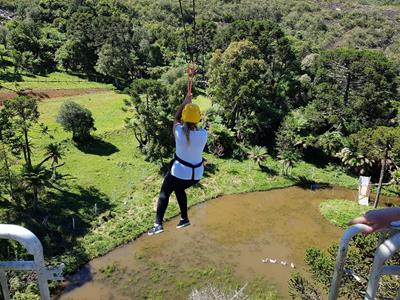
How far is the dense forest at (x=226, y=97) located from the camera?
25969 mm

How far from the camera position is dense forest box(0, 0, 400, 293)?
85.2ft

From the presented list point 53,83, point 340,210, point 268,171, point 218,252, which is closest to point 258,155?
point 268,171

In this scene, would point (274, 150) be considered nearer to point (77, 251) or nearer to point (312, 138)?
point (312, 138)

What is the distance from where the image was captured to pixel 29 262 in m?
3.27

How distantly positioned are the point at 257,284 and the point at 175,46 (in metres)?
43.6

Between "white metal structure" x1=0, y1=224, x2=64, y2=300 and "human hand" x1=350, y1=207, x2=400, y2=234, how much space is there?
2.35 m

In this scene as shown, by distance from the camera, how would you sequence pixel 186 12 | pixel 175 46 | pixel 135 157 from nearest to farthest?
pixel 135 157, pixel 175 46, pixel 186 12

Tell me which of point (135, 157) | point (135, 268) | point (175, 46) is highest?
point (175, 46)

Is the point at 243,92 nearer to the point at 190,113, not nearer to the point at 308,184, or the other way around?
the point at 308,184

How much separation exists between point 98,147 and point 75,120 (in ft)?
8.68

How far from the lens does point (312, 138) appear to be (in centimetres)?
3369

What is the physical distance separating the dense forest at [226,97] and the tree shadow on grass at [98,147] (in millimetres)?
381

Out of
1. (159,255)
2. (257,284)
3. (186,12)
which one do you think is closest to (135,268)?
(159,255)

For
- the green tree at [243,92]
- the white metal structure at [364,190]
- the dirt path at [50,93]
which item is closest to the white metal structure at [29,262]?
the white metal structure at [364,190]
